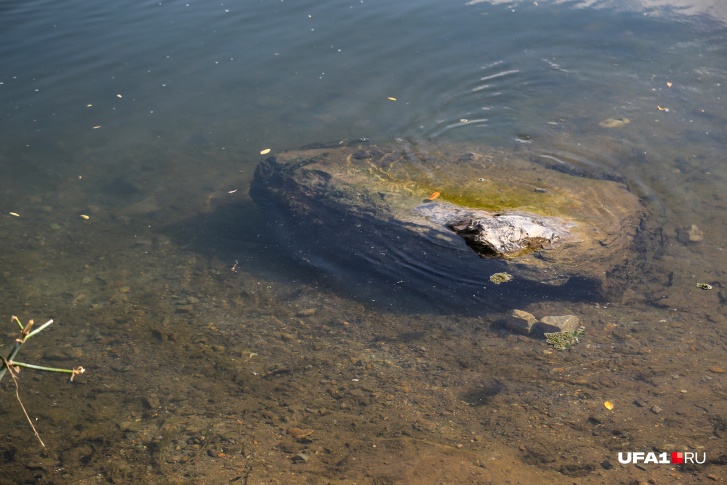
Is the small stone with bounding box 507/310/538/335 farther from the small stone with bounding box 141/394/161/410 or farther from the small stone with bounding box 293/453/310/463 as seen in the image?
the small stone with bounding box 141/394/161/410

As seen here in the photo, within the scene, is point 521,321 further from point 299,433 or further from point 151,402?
point 151,402

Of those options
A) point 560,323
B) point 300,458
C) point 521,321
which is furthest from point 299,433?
point 560,323

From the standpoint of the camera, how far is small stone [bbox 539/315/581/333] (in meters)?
4.70

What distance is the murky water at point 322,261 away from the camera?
12.6ft

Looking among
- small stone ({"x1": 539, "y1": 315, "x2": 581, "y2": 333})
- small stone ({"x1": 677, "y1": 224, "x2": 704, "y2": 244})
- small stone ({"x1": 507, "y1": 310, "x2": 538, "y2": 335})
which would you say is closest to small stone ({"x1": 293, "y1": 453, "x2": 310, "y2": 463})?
small stone ({"x1": 507, "y1": 310, "x2": 538, "y2": 335})

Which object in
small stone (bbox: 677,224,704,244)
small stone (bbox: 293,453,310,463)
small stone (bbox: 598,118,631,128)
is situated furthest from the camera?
small stone (bbox: 598,118,631,128)

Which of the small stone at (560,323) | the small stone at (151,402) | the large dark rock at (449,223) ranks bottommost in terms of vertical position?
the small stone at (560,323)

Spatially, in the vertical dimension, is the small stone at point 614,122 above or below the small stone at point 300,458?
above

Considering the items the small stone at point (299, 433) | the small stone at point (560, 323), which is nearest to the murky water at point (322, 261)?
the small stone at point (299, 433)

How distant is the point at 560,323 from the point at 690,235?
2147 millimetres

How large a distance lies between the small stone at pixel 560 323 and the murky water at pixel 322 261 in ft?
0.46

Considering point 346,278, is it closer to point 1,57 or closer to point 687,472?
point 687,472

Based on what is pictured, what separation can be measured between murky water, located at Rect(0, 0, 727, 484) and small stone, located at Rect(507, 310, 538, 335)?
0.24 feet

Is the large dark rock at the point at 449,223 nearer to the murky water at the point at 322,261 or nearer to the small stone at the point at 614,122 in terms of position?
the murky water at the point at 322,261
